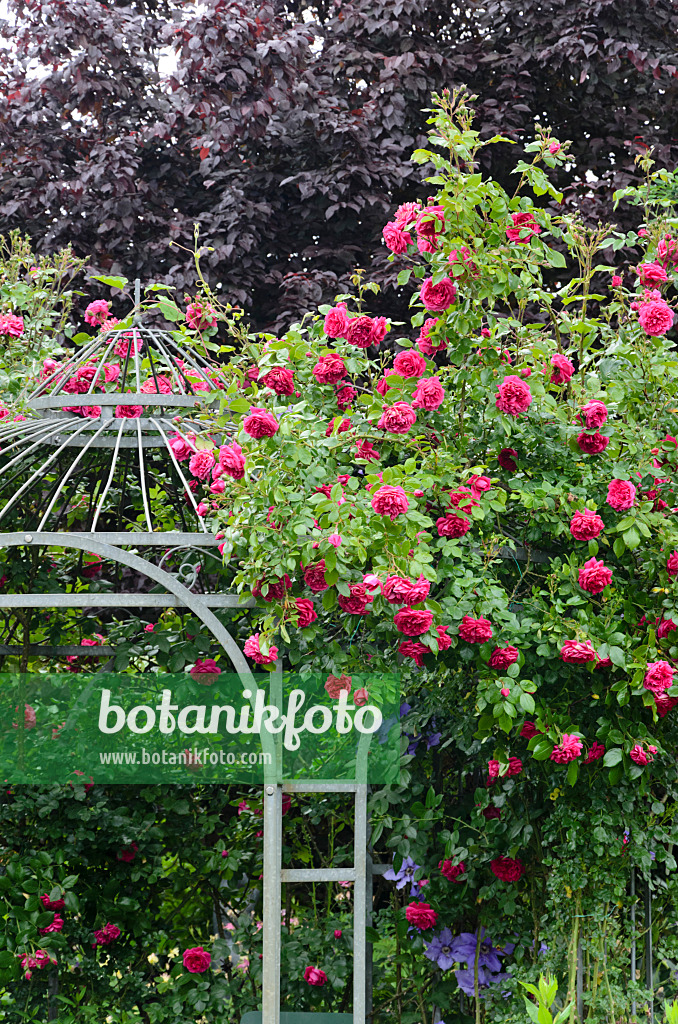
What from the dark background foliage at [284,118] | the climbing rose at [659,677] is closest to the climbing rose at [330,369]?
the climbing rose at [659,677]

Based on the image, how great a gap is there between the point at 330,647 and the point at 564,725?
2.04 feet

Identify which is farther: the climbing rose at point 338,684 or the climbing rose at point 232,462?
the climbing rose at point 338,684

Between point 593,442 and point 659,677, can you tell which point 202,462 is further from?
point 659,677

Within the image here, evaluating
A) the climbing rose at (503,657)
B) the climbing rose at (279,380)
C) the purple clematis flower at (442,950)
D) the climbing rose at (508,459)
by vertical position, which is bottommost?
the purple clematis flower at (442,950)

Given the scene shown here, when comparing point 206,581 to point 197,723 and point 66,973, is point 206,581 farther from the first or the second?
point 66,973

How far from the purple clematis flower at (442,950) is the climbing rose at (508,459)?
1.40 m

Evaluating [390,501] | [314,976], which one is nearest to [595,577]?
[390,501]

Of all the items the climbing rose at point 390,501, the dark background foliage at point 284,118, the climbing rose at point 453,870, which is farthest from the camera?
the dark background foliage at point 284,118

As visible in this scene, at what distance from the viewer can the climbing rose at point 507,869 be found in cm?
262

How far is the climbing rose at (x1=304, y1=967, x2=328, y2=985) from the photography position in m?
2.93

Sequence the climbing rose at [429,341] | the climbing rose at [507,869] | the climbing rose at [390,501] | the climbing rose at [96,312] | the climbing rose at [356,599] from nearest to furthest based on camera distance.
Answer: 1. the climbing rose at [390,501]
2. the climbing rose at [356,599]
3. the climbing rose at [429,341]
4. the climbing rose at [507,869]
5. the climbing rose at [96,312]

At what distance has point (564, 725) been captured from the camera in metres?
2.38

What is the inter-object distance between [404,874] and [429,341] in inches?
65.3

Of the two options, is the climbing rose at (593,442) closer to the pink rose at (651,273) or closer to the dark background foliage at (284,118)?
the pink rose at (651,273)
